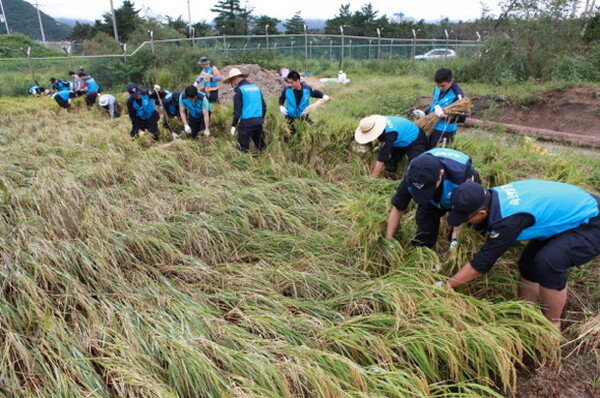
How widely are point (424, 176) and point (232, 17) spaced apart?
48.9 meters

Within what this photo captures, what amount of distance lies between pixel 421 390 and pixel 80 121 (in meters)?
9.05

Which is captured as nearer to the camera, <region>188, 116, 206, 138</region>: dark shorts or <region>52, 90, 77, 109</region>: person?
<region>188, 116, 206, 138</region>: dark shorts

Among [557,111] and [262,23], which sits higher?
[262,23]

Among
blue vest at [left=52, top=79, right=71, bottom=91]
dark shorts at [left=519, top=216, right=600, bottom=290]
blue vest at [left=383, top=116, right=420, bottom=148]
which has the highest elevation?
blue vest at [left=52, top=79, right=71, bottom=91]

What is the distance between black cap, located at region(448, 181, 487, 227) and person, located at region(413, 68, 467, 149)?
2.53 m

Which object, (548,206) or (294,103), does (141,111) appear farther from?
(548,206)

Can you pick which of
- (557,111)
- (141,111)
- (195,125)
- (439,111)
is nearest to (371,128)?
(439,111)

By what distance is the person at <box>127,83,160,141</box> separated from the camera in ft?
22.1

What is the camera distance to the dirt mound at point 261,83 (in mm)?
12991

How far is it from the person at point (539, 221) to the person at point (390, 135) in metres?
1.84

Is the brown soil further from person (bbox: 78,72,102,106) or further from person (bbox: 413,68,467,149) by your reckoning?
person (bbox: 78,72,102,106)

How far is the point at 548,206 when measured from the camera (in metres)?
2.46

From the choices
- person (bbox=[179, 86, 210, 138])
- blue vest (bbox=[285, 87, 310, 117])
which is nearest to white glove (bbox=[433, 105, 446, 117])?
blue vest (bbox=[285, 87, 310, 117])

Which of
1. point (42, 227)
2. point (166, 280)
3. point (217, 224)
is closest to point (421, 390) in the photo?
point (166, 280)
